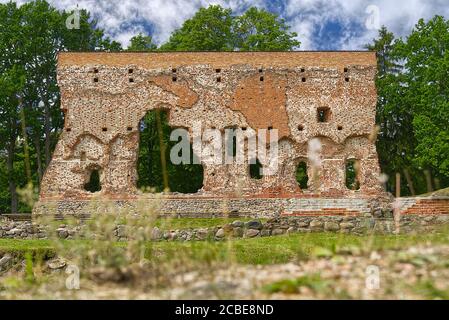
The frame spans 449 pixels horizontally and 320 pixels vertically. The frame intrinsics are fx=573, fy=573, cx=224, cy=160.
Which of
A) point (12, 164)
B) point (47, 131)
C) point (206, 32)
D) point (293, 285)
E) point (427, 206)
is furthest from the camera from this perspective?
point (206, 32)

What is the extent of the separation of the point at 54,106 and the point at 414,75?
20.9 meters

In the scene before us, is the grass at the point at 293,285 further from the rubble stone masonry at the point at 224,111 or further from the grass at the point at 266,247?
the rubble stone masonry at the point at 224,111

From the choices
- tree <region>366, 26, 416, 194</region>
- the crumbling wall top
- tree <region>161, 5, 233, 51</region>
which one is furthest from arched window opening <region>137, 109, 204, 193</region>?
tree <region>366, 26, 416, 194</region>

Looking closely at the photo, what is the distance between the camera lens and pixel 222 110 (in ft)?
85.3

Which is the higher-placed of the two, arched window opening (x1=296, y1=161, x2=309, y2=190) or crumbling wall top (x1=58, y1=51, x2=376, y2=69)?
crumbling wall top (x1=58, y1=51, x2=376, y2=69)

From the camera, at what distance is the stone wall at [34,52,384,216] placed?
84.1 feet

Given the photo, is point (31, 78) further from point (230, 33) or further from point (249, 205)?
point (249, 205)

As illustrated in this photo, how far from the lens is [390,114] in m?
34.8

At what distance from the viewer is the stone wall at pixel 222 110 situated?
84.1 ft

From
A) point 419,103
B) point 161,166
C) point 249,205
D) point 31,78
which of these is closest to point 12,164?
point 31,78

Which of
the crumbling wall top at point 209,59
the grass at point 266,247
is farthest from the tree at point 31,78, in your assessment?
the grass at point 266,247

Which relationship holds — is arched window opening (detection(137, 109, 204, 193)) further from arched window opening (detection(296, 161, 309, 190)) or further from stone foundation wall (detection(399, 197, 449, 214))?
stone foundation wall (detection(399, 197, 449, 214))

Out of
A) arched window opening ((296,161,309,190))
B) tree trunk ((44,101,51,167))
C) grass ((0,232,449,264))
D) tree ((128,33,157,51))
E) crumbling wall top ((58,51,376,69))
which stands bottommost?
grass ((0,232,449,264))
